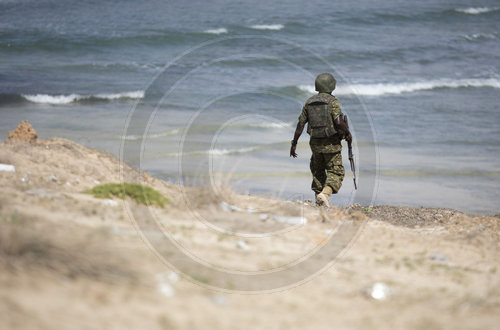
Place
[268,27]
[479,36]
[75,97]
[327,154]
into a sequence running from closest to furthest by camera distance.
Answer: [327,154] → [75,97] → [268,27] → [479,36]

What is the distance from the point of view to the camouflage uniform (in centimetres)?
765

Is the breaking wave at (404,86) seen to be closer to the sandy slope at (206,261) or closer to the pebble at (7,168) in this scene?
the sandy slope at (206,261)

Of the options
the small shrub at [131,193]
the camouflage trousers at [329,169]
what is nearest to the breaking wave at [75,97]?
the camouflage trousers at [329,169]

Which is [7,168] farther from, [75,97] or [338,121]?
[75,97]

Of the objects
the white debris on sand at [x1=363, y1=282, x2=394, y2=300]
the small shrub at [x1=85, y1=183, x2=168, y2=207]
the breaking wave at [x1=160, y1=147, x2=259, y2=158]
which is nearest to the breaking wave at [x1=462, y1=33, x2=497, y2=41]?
the breaking wave at [x1=160, y1=147, x2=259, y2=158]

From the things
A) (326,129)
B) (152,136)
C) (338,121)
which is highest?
(338,121)

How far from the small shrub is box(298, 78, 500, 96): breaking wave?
1361 cm

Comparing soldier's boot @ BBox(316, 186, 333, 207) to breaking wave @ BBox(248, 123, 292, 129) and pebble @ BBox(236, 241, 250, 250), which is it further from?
breaking wave @ BBox(248, 123, 292, 129)

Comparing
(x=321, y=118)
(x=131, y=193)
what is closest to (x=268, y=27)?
(x=321, y=118)

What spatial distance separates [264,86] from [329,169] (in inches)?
430

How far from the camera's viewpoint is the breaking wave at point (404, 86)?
62.6 ft

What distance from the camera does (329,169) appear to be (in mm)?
8086

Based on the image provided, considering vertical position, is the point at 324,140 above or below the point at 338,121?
below

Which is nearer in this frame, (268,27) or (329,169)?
(329,169)
